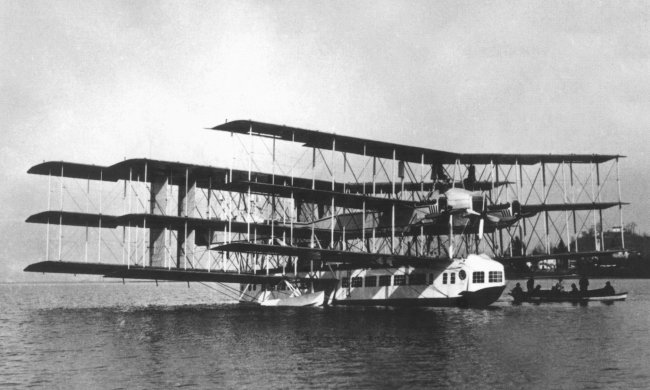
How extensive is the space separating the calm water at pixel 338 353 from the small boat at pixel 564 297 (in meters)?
17.8

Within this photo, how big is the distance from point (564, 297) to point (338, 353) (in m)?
43.1

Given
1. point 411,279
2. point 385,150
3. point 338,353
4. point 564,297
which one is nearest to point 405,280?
point 411,279

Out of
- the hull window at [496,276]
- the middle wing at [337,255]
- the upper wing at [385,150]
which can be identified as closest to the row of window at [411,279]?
the hull window at [496,276]

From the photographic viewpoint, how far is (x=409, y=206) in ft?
186

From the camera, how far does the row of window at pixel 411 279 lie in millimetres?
53159

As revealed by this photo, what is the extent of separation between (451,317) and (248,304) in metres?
32.2

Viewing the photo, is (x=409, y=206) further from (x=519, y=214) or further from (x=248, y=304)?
(x=248, y=304)

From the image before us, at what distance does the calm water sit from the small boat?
17.8 meters

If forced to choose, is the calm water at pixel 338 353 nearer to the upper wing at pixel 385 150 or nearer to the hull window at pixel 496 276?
the hull window at pixel 496 276

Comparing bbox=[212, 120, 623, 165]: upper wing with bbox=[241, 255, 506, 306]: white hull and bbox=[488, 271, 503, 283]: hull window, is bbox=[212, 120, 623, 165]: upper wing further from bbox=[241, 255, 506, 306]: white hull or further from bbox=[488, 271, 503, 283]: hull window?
bbox=[488, 271, 503, 283]: hull window

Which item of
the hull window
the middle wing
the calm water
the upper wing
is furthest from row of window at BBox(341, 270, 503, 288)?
the upper wing

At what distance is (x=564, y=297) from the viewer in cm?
6444

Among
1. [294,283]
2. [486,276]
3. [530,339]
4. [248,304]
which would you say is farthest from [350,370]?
[248,304]

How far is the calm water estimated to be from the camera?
73.7ft
